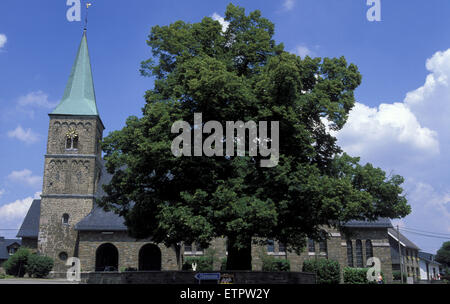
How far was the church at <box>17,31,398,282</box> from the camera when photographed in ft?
140

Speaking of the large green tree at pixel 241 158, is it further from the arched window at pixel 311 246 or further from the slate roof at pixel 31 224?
the slate roof at pixel 31 224

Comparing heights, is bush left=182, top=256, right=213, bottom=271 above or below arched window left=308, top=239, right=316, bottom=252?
below

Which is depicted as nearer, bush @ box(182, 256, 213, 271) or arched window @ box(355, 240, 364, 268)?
bush @ box(182, 256, 213, 271)

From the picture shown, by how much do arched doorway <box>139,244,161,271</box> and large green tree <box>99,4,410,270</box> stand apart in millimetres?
22322

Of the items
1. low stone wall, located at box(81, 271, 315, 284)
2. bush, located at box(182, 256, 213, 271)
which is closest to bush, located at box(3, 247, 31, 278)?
bush, located at box(182, 256, 213, 271)

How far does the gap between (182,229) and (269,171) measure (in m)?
4.56

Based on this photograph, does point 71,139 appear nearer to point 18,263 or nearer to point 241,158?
point 18,263

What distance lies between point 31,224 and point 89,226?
17421 millimetres

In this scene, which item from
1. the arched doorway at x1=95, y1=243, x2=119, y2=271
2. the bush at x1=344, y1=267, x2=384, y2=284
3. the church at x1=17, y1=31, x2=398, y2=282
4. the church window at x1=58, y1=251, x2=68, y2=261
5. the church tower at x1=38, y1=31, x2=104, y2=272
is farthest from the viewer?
the church tower at x1=38, y1=31, x2=104, y2=272

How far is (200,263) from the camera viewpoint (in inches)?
1597

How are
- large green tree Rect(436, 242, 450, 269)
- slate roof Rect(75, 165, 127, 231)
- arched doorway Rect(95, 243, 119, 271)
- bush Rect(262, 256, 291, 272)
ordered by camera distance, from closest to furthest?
1. bush Rect(262, 256, 291, 272)
2. slate roof Rect(75, 165, 127, 231)
3. arched doorway Rect(95, 243, 119, 271)
4. large green tree Rect(436, 242, 450, 269)

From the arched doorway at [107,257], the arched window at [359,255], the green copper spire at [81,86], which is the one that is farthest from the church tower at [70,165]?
the arched window at [359,255]

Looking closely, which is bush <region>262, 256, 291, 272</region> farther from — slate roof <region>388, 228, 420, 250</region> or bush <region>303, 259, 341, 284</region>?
slate roof <region>388, 228, 420, 250</region>

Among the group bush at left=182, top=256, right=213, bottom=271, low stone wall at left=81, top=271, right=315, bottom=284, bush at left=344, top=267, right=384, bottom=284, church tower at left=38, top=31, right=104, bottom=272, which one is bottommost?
bush at left=344, top=267, right=384, bottom=284
